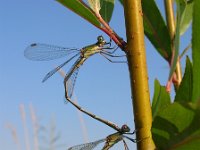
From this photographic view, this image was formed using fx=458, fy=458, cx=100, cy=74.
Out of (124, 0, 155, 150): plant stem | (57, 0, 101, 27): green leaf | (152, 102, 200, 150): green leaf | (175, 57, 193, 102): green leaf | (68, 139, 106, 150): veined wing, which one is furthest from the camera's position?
(68, 139, 106, 150): veined wing

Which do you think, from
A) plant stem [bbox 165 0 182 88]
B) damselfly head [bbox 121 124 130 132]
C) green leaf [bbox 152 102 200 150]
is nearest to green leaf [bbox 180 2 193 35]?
plant stem [bbox 165 0 182 88]

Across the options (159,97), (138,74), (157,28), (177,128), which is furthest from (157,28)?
(177,128)

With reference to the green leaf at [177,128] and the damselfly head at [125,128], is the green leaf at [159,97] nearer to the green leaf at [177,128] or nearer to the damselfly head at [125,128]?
the damselfly head at [125,128]

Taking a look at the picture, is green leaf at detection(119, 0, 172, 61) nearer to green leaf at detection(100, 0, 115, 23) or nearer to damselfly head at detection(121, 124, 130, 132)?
green leaf at detection(100, 0, 115, 23)

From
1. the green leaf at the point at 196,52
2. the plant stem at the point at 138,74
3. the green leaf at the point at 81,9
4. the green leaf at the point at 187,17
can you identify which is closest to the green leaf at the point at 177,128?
the plant stem at the point at 138,74

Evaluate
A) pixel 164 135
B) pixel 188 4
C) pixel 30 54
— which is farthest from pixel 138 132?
pixel 30 54

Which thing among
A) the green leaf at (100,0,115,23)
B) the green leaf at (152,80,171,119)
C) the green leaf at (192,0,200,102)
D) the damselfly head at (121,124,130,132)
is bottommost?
the damselfly head at (121,124,130,132)

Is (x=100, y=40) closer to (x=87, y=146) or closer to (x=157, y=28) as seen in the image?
(x=157, y=28)

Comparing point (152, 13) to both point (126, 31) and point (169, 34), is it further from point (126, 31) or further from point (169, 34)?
point (126, 31)
